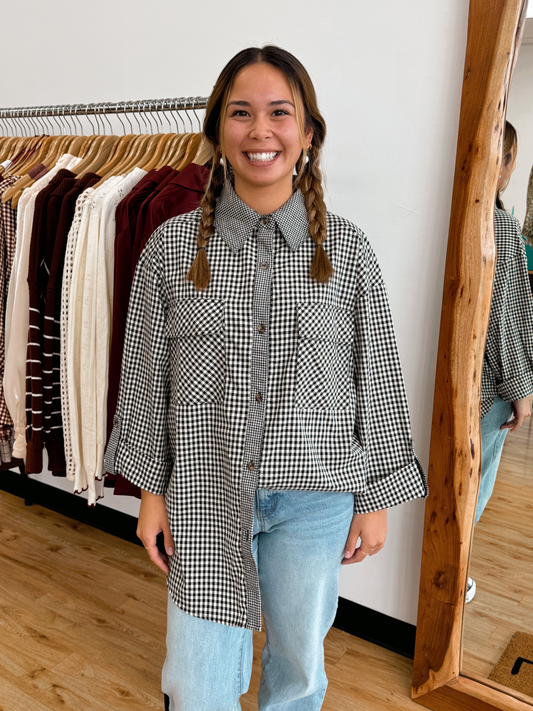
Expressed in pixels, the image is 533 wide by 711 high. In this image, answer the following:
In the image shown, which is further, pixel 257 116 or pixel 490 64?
pixel 490 64

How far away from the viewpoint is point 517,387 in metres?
1.44

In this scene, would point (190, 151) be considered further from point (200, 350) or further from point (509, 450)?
point (509, 450)

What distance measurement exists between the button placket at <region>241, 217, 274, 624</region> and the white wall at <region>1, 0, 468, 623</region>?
2.11 ft

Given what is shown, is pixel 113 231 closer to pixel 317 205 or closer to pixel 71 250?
pixel 71 250

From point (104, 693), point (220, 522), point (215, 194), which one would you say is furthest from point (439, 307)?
point (104, 693)

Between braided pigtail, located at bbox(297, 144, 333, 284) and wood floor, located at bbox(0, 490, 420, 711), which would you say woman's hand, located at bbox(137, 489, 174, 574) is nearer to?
braided pigtail, located at bbox(297, 144, 333, 284)

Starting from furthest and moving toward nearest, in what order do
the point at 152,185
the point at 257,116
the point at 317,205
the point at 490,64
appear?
the point at 152,185, the point at 490,64, the point at 317,205, the point at 257,116

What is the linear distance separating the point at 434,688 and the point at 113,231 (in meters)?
1.49

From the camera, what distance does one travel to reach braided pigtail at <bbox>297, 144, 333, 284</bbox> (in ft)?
3.46

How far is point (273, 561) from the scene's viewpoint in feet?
3.70

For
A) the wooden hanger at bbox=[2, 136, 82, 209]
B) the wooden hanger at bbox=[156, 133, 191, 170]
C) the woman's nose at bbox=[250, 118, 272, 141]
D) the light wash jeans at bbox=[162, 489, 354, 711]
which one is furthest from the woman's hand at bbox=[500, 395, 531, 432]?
the wooden hanger at bbox=[2, 136, 82, 209]

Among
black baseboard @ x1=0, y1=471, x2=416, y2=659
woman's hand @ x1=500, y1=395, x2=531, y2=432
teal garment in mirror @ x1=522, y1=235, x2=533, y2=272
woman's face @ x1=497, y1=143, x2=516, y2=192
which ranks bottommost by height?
black baseboard @ x1=0, y1=471, x2=416, y2=659

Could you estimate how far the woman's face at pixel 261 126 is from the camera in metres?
0.99

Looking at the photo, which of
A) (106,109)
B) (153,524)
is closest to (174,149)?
(106,109)
